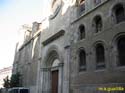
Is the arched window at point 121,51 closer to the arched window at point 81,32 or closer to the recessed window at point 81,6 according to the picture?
the arched window at point 81,32

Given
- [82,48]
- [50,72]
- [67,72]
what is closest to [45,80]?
[50,72]

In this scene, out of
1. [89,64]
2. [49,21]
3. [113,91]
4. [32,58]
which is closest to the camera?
[113,91]

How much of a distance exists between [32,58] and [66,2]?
8.96m

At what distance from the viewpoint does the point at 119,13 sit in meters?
10.7

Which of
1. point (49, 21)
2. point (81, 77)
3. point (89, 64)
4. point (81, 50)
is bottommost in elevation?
point (81, 77)

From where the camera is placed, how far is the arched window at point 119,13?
10.4 meters

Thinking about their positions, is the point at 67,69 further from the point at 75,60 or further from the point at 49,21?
the point at 49,21

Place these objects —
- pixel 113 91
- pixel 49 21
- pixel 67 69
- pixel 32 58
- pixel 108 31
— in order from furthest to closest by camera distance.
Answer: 1. pixel 32 58
2. pixel 49 21
3. pixel 67 69
4. pixel 108 31
5. pixel 113 91

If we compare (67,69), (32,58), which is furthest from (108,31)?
(32,58)

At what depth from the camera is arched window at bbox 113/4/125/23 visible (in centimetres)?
1038

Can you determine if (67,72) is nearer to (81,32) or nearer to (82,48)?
(82,48)

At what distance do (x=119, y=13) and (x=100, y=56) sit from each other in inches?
110

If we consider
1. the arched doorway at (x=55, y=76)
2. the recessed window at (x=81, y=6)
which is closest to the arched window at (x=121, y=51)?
the recessed window at (x=81, y=6)

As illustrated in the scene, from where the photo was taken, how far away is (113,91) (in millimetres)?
9727
